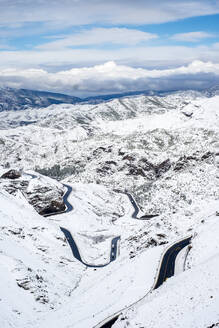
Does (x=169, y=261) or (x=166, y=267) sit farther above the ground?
(x=166, y=267)

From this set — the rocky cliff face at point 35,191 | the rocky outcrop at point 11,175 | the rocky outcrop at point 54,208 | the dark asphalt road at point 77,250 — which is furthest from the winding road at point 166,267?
the rocky outcrop at point 11,175

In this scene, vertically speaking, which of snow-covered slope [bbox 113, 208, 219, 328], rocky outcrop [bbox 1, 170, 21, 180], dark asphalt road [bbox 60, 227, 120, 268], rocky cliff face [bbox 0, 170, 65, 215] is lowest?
dark asphalt road [bbox 60, 227, 120, 268]

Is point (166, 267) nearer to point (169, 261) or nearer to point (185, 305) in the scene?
point (169, 261)

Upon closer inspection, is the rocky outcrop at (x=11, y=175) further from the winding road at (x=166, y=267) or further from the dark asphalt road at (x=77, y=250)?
the winding road at (x=166, y=267)

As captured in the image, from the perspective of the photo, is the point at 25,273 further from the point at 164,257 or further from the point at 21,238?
the point at 164,257

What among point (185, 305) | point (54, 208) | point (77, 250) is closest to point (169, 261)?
point (185, 305)

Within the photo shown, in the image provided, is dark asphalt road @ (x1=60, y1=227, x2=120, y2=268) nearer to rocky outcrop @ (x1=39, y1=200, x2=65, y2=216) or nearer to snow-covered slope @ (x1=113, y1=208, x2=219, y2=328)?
rocky outcrop @ (x1=39, y1=200, x2=65, y2=216)

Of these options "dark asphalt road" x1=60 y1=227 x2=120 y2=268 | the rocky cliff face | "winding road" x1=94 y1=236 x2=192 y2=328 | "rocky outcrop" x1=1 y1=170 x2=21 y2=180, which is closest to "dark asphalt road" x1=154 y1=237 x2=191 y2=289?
"winding road" x1=94 y1=236 x2=192 y2=328

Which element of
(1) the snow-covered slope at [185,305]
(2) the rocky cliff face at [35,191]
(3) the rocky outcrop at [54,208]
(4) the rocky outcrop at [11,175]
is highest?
(1) the snow-covered slope at [185,305]

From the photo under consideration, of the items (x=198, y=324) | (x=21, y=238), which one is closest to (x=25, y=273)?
(x=21, y=238)
